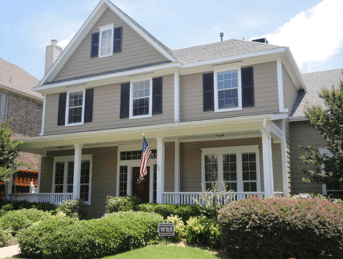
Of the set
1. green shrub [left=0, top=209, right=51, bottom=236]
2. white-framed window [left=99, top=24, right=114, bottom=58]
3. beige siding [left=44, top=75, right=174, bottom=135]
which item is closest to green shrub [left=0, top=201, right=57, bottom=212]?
green shrub [left=0, top=209, right=51, bottom=236]

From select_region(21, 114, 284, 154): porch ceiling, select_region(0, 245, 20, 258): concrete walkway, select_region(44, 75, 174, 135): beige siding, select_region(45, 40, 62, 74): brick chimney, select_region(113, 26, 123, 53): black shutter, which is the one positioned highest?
select_region(45, 40, 62, 74): brick chimney

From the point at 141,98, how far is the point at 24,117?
10.1m

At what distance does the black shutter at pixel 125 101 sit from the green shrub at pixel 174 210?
14.2ft

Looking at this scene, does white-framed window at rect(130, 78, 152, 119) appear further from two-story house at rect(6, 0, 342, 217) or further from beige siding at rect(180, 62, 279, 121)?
beige siding at rect(180, 62, 279, 121)

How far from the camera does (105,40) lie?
15.1 m

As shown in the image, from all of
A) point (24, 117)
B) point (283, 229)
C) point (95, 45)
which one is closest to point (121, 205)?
point (283, 229)

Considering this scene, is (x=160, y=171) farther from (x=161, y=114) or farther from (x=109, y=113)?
(x=109, y=113)

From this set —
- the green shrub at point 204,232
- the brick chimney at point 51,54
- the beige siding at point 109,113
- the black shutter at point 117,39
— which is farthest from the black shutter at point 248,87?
the brick chimney at point 51,54

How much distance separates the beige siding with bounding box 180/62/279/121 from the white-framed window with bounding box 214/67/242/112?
0.29m

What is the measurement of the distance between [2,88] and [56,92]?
214 inches

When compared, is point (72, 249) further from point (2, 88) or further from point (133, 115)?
point (2, 88)

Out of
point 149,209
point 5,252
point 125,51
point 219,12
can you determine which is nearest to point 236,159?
point 149,209

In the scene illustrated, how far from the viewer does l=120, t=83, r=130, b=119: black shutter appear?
1370 centimetres

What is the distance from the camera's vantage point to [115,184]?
556 inches
